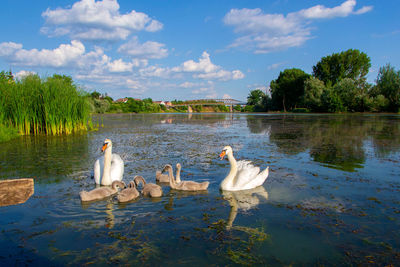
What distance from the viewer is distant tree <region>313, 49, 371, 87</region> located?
7512cm

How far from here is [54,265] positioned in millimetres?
3432

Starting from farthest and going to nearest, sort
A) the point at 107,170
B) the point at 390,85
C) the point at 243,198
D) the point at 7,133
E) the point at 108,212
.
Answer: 1. the point at 390,85
2. the point at 7,133
3. the point at 107,170
4. the point at 243,198
5. the point at 108,212

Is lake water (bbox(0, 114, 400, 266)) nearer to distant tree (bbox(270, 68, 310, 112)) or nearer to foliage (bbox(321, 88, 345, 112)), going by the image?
foliage (bbox(321, 88, 345, 112))

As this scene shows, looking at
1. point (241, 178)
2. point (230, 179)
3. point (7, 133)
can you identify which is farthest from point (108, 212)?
point (7, 133)

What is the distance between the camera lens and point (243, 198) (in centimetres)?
585

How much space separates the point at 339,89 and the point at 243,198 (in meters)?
62.4

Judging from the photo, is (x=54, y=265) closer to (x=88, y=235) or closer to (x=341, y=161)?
(x=88, y=235)

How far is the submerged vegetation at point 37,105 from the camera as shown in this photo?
14.4 m

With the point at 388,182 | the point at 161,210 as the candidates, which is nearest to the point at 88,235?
the point at 161,210

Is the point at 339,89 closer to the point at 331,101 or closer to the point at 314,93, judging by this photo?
the point at 331,101

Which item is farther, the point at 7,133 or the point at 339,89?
the point at 339,89

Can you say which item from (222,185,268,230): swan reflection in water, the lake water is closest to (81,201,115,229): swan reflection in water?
the lake water

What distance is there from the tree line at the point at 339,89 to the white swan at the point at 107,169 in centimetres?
6053

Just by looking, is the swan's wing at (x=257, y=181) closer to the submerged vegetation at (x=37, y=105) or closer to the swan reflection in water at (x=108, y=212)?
the swan reflection in water at (x=108, y=212)
